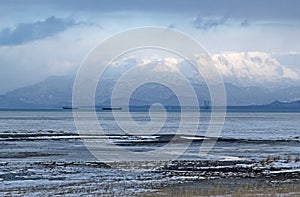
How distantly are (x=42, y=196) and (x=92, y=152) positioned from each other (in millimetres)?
28918

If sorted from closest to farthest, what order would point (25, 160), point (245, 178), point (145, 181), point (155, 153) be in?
point (145, 181) → point (245, 178) → point (25, 160) → point (155, 153)

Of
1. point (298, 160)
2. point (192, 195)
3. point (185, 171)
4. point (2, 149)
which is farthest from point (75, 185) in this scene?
point (2, 149)

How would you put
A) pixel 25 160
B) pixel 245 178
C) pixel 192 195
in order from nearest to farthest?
pixel 192 195
pixel 245 178
pixel 25 160

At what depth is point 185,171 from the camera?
1554 inches

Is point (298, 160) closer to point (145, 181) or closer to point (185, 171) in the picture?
point (185, 171)

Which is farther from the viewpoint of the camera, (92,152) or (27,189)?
(92,152)

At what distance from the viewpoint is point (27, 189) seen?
29797mm

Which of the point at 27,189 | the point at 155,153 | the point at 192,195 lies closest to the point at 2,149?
the point at 155,153

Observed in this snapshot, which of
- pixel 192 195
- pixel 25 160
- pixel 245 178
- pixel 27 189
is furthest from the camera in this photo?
pixel 25 160

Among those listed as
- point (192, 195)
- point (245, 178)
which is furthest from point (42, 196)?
point (245, 178)

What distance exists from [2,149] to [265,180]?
32.4 meters

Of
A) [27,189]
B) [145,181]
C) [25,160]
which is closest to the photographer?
[27,189]

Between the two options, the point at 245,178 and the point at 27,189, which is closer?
the point at 27,189

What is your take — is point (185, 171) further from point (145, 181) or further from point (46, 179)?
point (46, 179)
